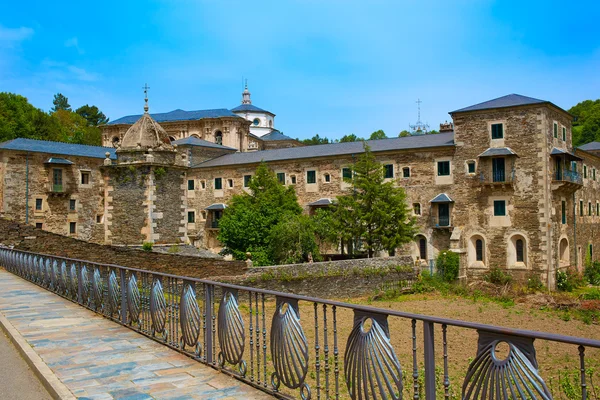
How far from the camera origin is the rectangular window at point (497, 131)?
33.6 m

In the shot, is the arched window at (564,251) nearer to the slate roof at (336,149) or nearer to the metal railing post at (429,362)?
the slate roof at (336,149)

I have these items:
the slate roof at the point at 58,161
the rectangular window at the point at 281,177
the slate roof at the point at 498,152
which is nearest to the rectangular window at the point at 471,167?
the slate roof at the point at 498,152

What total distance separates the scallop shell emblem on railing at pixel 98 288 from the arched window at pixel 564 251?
102 ft

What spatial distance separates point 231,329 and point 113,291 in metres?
4.28

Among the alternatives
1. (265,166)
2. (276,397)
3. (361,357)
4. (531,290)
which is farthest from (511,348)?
(265,166)

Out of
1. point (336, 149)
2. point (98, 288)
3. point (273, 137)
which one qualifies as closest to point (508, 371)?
point (98, 288)

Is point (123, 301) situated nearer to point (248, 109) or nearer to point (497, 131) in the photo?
point (497, 131)

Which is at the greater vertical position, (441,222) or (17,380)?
(441,222)

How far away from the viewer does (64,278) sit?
1280 centimetres

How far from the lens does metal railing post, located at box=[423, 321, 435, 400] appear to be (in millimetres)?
3924

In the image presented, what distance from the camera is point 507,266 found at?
108 ft

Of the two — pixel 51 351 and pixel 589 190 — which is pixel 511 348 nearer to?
pixel 51 351

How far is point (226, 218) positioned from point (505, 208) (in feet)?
56.4

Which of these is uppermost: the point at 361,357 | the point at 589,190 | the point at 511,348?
the point at 589,190
